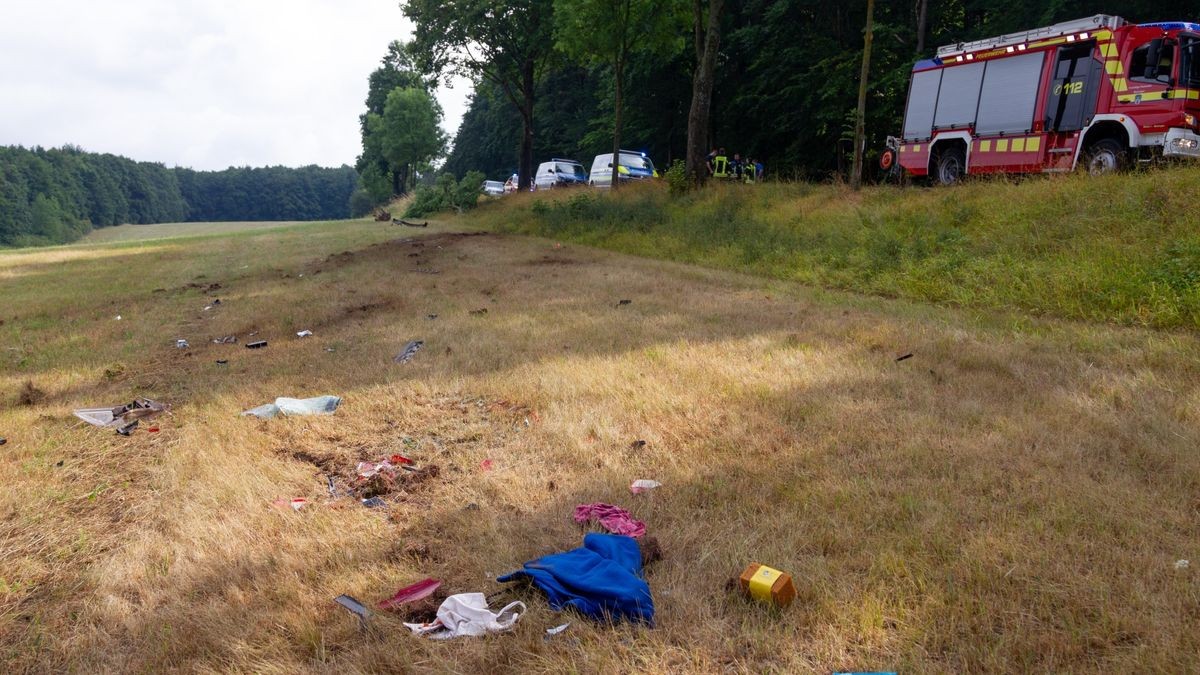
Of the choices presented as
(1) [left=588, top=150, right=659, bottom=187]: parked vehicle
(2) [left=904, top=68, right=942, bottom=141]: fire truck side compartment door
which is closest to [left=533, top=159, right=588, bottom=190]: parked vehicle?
(1) [left=588, top=150, right=659, bottom=187]: parked vehicle

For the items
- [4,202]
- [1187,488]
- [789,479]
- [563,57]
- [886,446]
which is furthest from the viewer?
[4,202]

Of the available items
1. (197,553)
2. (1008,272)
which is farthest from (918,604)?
(1008,272)

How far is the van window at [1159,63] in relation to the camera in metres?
11.7

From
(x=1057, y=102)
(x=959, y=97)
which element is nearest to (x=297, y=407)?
(x=1057, y=102)

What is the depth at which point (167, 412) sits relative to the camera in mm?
5047

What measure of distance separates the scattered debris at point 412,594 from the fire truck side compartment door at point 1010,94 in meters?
16.0

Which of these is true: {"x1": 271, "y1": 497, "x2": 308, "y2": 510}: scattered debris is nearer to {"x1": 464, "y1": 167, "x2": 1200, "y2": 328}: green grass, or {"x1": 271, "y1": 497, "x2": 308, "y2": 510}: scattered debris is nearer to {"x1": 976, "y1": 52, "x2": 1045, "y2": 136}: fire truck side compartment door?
{"x1": 464, "y1": 167, "x2": 1200, "y2": 328}: green grass

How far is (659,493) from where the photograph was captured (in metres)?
Result: 3.52

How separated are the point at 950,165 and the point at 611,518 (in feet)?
55.5

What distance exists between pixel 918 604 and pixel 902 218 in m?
10.4

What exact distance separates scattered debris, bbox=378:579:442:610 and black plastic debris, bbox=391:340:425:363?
3778mm

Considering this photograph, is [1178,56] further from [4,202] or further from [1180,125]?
[4,202]

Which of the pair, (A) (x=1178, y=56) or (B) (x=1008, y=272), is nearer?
(B) (x=1008, y=272)

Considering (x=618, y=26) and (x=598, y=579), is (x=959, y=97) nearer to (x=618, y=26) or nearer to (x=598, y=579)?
(x=618, y=26)
